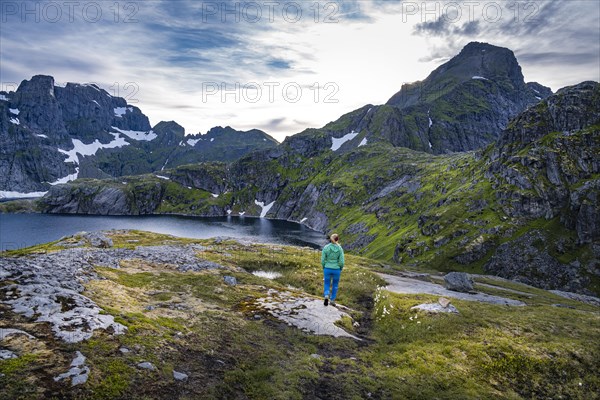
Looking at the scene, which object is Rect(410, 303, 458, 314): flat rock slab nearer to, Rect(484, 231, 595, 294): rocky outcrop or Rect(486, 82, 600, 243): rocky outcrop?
Rect(484, 231, 595, 294): rocky outcrop

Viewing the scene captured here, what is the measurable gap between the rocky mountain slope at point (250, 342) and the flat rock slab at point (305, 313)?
0.46ft

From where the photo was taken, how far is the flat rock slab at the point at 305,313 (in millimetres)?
23812

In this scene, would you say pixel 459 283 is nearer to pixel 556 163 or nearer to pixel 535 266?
pixel 535 266

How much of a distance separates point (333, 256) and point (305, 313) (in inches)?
192

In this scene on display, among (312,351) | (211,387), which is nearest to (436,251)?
(312,351)

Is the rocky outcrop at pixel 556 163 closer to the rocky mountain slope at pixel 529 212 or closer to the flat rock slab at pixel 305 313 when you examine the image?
the rocky mountain slope at pixel 529 212

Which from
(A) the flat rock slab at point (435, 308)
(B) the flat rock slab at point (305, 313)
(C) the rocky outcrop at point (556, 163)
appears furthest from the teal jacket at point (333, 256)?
(C) the rocky outcrop at point (556, 163)

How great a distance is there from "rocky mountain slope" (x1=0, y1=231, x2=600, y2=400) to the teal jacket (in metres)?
A: 3.95

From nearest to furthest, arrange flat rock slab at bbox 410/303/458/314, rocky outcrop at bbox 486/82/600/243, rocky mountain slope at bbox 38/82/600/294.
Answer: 1. flat rock slab at bbox 410/303/458/314
2. rocky mountain slope at bbox 38/82/600/294
3. rocky outcrop at bbox 486/82/600/243

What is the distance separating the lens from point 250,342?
759 inches

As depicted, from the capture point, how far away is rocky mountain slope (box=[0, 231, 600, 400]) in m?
13.1

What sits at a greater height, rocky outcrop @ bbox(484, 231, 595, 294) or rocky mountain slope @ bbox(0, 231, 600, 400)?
rocky mountain slope @ bbox(0, 231, 600, 400)

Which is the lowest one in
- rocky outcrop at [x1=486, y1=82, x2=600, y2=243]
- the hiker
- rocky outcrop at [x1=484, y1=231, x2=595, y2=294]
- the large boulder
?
rocky outcrop at [x1=484, y1=231, x2=595, y2=294]

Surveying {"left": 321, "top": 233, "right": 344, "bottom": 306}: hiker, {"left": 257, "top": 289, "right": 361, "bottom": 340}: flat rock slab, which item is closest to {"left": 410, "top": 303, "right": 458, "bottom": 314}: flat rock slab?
{"left": 257, "top": 289, "right": 361, "bottom": 340}: flat rock slab
